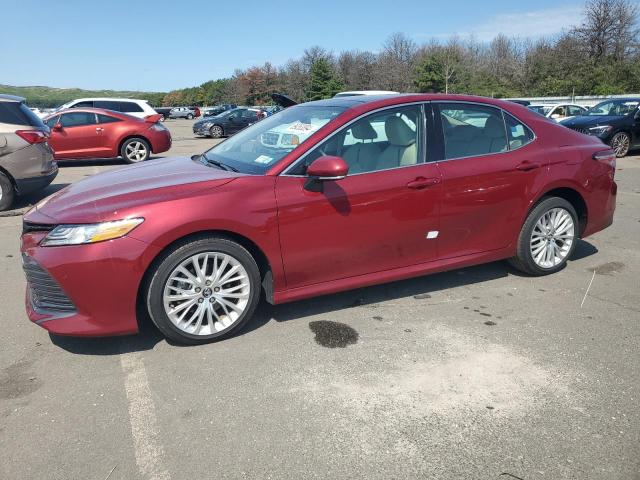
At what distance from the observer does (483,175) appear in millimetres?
4098

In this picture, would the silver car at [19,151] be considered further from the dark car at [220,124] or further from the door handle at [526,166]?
the dark car at [220,124]

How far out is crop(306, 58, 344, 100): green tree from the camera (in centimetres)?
6109

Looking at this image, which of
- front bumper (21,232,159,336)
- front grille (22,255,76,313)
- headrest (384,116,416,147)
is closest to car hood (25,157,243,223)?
front bumper (21,232,159,336)

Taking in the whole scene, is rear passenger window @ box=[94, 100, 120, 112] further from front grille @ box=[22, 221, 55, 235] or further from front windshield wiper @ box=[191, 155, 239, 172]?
front grille @ box=[22, 221, 55, 235]

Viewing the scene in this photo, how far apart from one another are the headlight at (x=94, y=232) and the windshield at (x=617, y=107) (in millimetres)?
14487

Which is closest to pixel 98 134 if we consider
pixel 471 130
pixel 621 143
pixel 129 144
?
pixel 129 144

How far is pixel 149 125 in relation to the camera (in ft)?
43.3

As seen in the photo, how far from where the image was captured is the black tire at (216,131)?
23.6m

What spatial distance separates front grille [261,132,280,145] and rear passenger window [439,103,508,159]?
1332 mm

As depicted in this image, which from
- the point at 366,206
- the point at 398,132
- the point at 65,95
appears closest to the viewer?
the point at 366,206

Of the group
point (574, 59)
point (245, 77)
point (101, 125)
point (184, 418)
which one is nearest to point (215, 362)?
point (184, 418)

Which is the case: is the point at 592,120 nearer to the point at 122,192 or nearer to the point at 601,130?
the point at 601,130

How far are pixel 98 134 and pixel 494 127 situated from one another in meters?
11.0

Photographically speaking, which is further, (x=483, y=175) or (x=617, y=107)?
(x=617, y=107)
